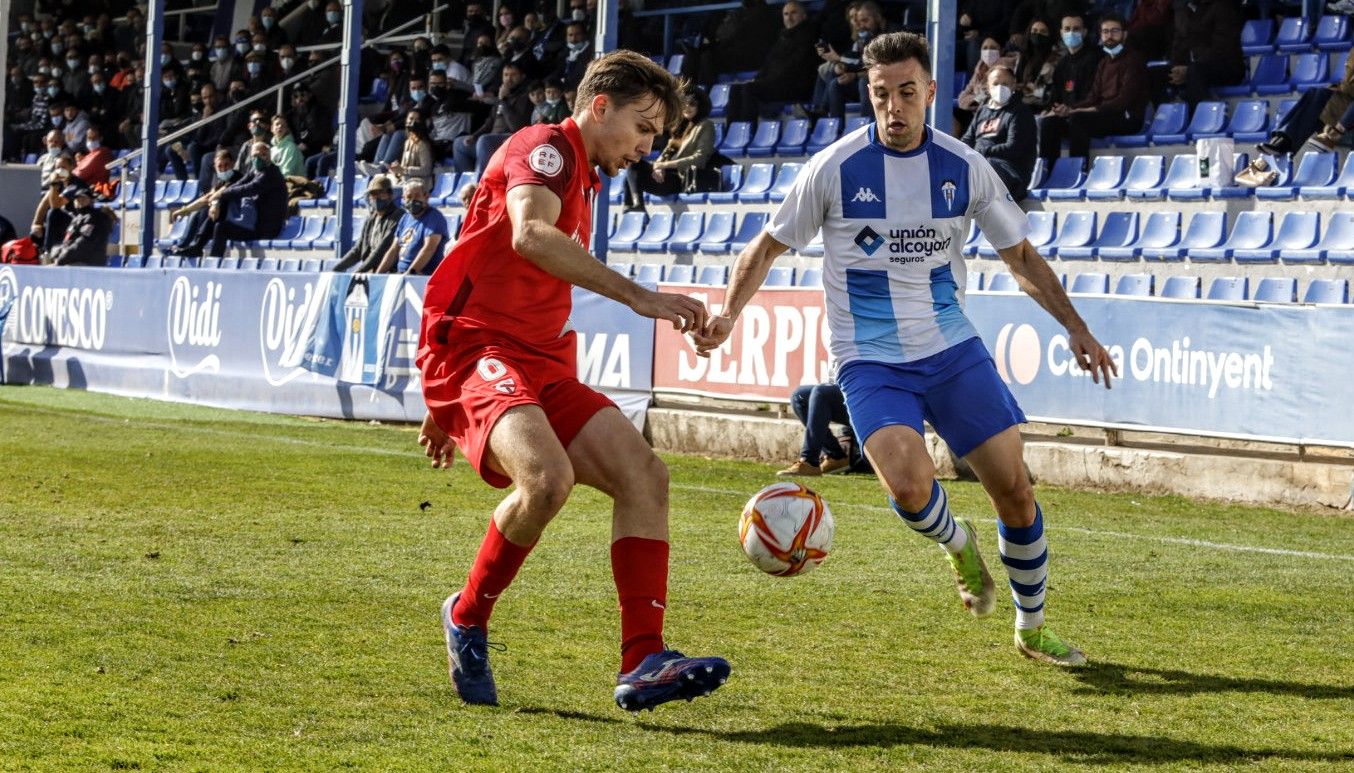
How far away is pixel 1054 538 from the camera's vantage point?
955cm

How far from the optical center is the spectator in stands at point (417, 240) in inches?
689

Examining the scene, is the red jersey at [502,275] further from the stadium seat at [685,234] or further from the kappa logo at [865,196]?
the stadium seat at [685,234]

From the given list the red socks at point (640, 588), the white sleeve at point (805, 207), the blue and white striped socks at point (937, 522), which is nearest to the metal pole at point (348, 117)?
the white sleeve at point (805, 207)

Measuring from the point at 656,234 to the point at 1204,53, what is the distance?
19.7ft

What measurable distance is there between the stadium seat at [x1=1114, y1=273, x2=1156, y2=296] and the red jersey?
A: 1000cm

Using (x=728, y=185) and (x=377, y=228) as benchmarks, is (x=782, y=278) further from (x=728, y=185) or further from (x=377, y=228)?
(x=377, y=228)

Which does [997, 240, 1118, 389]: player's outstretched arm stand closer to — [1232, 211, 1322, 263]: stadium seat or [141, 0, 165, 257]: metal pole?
[1232, 211, 1322, 263]: stadium seat

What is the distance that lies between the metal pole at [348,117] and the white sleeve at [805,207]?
13.6m

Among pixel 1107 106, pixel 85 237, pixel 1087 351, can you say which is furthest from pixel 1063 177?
pixel 85 237

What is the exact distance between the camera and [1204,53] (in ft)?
55.9

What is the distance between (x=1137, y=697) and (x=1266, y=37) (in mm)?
13302

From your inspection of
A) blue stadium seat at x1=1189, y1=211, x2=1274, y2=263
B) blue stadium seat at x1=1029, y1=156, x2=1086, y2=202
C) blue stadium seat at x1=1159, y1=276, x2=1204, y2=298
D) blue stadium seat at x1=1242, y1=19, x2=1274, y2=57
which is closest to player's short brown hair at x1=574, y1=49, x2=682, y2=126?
blue stadium seat at x1=1159, y1=276, x2=1204, y2=298

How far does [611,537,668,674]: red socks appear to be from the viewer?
5203 millimetres

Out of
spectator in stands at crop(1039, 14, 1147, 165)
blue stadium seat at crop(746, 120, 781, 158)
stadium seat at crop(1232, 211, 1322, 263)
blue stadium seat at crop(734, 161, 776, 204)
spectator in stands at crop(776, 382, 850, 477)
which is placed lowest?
spectator in stands at crop(776, 382, 850, 477)
